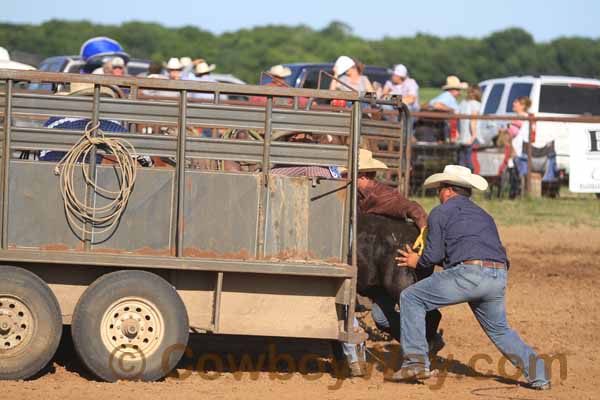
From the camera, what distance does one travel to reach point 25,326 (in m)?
7.27

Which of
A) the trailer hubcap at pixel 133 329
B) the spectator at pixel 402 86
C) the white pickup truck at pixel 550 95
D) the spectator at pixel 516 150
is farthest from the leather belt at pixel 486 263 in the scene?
the white pickup truck at pixel 550 95

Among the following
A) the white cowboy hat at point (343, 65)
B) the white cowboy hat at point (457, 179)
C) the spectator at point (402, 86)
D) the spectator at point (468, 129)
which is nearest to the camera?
the white cowboy hat at point (457, 179)

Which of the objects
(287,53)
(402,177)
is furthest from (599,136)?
(287,53)

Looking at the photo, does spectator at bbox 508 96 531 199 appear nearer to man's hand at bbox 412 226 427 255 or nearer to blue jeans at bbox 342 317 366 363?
man's hand at bbox 412 226 427 255

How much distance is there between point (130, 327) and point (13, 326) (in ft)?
Result: 2.46

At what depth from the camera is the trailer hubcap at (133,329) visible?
288 inches

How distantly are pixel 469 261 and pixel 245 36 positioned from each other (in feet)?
198

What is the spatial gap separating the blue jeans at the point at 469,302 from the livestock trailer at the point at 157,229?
51cm

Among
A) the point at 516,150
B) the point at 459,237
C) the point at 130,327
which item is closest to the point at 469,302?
the point at 459,237

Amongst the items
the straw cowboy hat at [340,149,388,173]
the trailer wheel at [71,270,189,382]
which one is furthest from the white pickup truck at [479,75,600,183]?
the trailer wheel at [71,270,189,382]

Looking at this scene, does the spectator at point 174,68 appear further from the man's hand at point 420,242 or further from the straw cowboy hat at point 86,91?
the man's hand at point 420,242

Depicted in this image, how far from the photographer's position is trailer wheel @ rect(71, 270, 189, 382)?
7.26m

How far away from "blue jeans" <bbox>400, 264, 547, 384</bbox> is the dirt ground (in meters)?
0.22

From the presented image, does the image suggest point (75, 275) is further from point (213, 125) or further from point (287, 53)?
point (287, 53)
